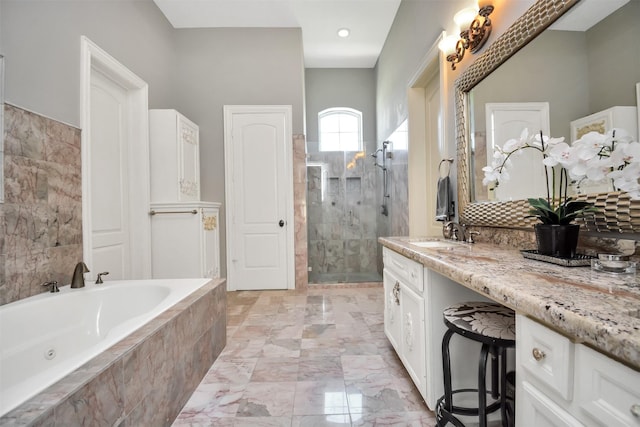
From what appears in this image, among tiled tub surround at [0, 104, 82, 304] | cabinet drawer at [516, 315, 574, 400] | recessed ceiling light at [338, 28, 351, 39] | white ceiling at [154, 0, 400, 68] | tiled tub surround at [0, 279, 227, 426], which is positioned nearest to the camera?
cabinet drawer at [516, 315, 574, 400]

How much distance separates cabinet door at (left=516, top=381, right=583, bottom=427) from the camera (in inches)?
24.2

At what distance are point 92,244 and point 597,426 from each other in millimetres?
2925

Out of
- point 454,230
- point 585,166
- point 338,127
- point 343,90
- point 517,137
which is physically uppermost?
point 343,90

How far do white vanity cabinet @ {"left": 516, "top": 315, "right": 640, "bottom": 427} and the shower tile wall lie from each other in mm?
3456

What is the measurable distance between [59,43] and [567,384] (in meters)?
3.02

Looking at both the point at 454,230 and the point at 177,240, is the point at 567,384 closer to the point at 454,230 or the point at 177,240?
the point at 454,230

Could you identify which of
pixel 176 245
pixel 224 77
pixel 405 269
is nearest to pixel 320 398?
pixel 405 269

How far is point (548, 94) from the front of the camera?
49.4 inches

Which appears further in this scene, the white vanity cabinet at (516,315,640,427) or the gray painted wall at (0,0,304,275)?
the gray painted wall at (0,0,304,275)

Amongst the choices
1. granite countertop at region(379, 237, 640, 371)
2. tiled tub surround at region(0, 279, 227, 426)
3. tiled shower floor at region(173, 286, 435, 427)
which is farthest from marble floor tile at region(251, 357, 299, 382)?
granite countertop at region(379, 237, 640, 371)

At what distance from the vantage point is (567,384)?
60cm

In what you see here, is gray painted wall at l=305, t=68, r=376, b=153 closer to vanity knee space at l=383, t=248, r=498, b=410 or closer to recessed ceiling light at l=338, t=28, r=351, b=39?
recessed ceiling light at l=338, t=28, r=351, b=39

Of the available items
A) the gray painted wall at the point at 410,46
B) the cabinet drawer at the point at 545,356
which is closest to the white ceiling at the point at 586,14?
the gray painted wall at the point at 410,46

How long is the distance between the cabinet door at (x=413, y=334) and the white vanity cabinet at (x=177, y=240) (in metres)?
2.21
